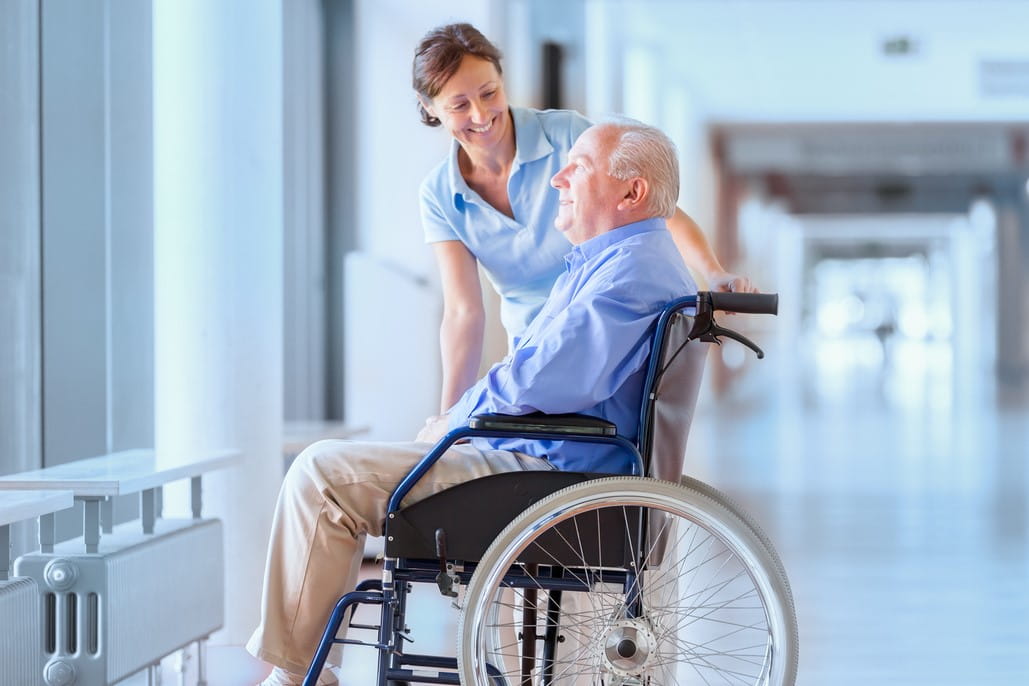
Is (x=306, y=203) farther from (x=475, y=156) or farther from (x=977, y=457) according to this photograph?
(x=977, y=457)

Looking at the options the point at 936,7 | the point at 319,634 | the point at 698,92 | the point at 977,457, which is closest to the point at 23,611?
the point at 319,634

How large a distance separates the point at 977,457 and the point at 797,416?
353 centimetres

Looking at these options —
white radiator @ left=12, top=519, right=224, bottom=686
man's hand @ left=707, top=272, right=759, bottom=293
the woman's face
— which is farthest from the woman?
white radiator @ left=12, top=519, right=224, bottom=686

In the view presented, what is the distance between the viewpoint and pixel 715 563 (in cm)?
222

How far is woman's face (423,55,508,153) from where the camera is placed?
2.40m

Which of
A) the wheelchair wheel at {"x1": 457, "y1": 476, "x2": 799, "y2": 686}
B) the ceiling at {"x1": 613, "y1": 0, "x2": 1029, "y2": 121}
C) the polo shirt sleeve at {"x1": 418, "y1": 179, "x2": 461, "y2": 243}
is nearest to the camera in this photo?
the wheelchair wheel at {"x1": 457, "y1": 476, "x2": 799, "y2": 686}

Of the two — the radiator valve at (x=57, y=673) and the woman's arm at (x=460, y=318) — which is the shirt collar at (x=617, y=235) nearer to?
the woman's arm at (x=460, y=318)

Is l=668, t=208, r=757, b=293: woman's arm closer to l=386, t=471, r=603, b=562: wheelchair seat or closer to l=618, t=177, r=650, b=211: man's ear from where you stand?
l=618, t=177, r=650, b=211: man's ear

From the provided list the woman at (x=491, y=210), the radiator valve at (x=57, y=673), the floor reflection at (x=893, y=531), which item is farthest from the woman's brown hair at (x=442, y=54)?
the floor reflection at (x=893, y=531)

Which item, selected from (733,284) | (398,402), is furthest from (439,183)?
(398,402)

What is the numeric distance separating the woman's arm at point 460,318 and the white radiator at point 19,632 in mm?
846

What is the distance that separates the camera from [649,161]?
7.09 ft

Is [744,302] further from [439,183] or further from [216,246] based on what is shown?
[216,246]

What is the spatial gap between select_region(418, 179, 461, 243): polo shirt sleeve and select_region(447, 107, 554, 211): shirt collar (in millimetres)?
44
